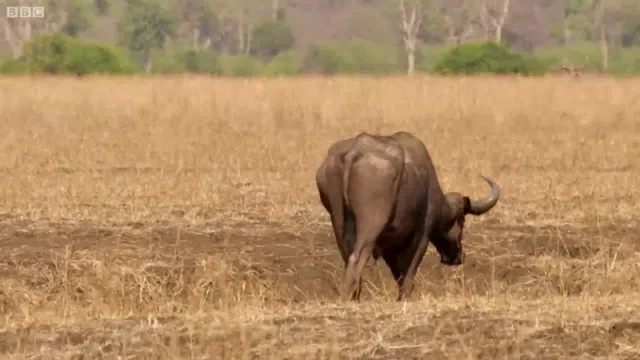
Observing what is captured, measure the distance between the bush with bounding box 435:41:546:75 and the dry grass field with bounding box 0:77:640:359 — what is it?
32.2 ft

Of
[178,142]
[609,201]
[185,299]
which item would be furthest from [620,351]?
[178,142]

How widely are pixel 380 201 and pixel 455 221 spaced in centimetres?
128

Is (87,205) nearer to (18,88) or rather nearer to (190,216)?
(190,216)

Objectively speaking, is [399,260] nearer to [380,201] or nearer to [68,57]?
[380,201]

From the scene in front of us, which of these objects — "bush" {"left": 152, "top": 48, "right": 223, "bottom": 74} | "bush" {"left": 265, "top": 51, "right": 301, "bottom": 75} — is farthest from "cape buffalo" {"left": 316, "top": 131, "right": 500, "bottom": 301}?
"bush" {"left": 265, "top": 51, "right": 301, "bottom": 75}

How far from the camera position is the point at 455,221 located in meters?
9.93

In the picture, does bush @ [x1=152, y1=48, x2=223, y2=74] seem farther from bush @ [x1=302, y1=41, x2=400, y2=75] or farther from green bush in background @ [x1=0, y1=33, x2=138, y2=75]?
green bush in background @ [x1=0, y1=33, x2=138, y2=75]

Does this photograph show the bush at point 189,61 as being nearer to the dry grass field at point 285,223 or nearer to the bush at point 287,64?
the bush at point 287,64

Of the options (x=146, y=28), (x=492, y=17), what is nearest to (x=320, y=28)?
(x=492, y=17)

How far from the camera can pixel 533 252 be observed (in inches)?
437

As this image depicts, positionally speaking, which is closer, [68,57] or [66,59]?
[66,59]

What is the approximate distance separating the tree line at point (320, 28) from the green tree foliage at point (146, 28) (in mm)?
44

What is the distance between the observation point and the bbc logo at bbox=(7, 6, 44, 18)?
57031mm

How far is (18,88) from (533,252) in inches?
588
